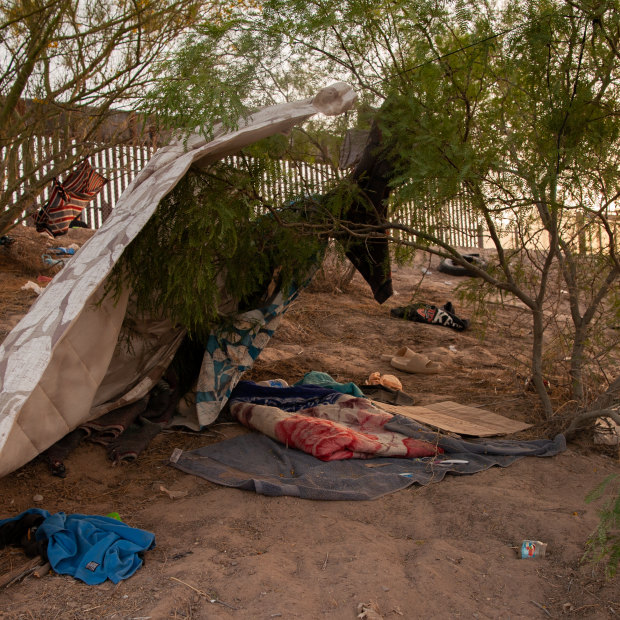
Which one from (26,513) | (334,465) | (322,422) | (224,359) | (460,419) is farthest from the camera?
(460,419)

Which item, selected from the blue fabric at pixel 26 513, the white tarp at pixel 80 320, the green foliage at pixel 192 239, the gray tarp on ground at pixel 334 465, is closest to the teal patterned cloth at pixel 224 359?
the gray tarp on ground at pixel 334 465

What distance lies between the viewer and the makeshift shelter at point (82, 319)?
238cm

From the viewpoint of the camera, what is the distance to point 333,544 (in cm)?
258

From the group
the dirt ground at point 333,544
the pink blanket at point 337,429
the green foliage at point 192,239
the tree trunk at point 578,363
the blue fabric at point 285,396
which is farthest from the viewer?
the blue fabric at point 285,396

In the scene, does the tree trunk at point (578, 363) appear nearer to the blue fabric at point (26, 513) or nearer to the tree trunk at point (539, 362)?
the tree trunk at point (539, 362)

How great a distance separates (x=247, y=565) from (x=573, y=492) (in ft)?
5.85

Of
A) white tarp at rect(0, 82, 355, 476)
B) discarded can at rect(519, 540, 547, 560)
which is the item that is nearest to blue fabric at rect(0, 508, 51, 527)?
white tarp at rect(0, 82, 355, 476)

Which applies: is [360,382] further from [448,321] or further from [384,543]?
[384,543]

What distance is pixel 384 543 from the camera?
8.54 feet

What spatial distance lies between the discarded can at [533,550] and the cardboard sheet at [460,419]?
1.46m

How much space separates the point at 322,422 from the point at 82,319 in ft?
5.30

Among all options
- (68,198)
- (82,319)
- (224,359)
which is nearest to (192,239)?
(82,319)

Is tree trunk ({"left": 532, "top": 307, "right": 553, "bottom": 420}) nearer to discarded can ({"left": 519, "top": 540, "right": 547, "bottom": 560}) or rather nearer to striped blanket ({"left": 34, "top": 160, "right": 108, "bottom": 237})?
discarded can ({"left": 519, "top": 540, "right": 547, "bottom": 560})

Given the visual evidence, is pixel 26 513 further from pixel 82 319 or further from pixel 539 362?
pixel 539 362
